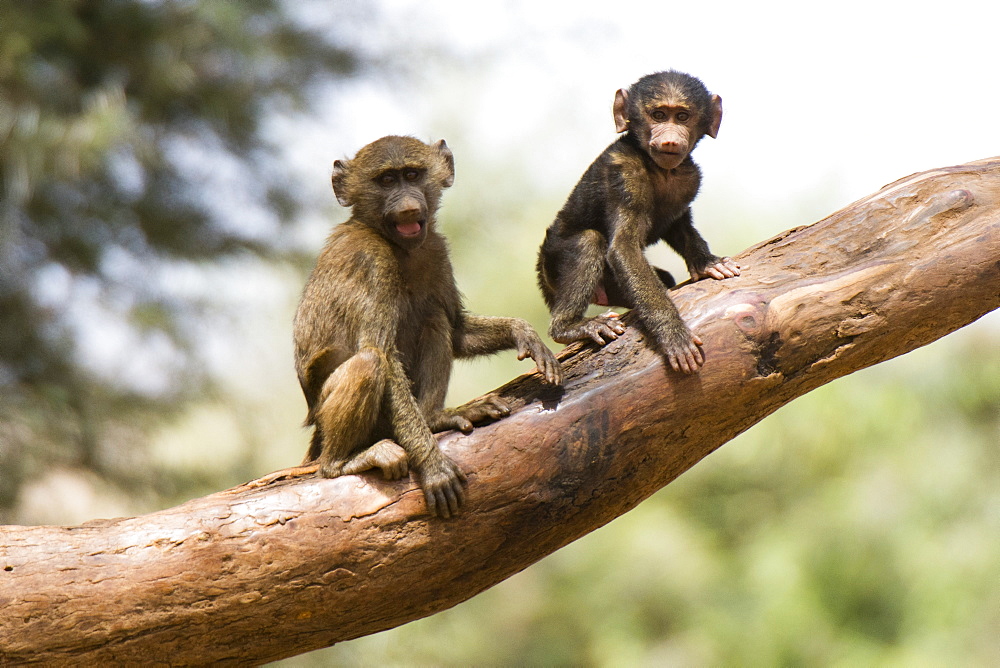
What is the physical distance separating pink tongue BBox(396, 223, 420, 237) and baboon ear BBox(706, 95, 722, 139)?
1713 millimetres

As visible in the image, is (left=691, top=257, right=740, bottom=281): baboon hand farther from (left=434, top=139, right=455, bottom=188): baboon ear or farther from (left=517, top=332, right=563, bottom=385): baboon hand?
(left=434, top=139, right=455, bottom=188): baboon ear

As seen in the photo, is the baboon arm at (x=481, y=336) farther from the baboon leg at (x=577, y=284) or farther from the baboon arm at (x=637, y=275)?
the baboon arm at (x=637, y=275)

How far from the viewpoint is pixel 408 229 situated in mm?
4125

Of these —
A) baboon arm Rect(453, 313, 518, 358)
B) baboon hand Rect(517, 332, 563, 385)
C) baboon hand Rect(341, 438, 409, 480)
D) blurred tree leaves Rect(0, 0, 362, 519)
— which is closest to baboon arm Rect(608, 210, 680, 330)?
baboon hand Rect(517, 332, 563, 385)

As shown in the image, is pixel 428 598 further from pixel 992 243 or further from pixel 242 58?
pixel 242 58

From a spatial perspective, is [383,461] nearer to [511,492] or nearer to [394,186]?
[511,492]

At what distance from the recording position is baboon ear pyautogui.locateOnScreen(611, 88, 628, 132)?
4.54 m

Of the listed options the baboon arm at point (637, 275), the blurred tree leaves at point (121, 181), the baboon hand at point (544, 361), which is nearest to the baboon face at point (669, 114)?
the baboon arm at point (637, 275)

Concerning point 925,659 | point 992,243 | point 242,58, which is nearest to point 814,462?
point 925,659

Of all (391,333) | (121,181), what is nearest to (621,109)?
(391,333)

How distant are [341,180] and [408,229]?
0.57 meters

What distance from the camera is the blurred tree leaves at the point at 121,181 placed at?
8.27m

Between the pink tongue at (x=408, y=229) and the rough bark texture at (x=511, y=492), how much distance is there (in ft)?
2.96

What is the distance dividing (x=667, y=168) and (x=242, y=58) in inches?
255
